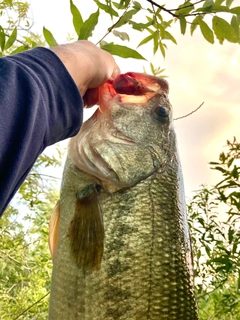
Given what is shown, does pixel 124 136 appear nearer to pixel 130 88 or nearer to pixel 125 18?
pixel 130 88

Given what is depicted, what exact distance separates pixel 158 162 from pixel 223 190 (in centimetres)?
56

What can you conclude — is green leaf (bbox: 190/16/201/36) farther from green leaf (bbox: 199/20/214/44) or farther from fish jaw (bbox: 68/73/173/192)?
fish jaw (bbox: 68/73/173/192)

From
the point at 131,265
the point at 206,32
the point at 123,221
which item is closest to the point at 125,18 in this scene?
the point at 206,32

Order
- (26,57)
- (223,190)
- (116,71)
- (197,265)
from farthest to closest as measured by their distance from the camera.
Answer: (197,265) → (223,190) → (116,71) → (26,57)

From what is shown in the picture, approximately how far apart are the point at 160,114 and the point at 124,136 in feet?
0.55

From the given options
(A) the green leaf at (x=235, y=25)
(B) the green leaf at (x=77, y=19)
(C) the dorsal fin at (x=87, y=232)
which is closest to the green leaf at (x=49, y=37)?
(B) the green leaf at (x=77, y=19)

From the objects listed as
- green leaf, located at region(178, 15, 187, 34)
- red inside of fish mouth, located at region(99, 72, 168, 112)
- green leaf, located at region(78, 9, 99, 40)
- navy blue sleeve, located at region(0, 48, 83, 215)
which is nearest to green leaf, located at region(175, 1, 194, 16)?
green leaf, located at region(178, 15, 187, 34)

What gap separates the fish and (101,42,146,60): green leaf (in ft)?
0.28

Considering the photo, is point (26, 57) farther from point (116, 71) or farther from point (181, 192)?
point (181, 192)

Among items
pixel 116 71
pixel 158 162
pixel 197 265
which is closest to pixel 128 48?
pixel 116 71

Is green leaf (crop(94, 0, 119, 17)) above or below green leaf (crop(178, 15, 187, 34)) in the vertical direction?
below

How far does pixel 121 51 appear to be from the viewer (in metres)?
Answer: 1.32

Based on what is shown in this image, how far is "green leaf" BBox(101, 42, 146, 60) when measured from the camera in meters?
1.27

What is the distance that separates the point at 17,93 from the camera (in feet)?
2.51
